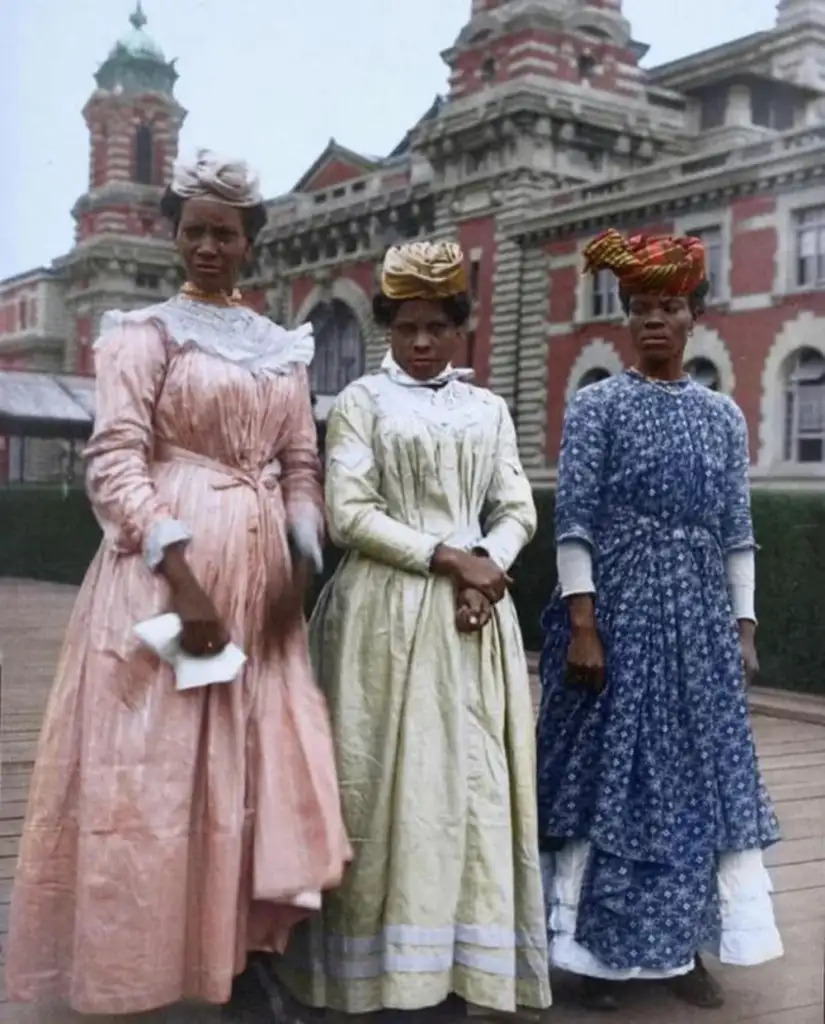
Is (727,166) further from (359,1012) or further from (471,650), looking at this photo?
(359,1012)

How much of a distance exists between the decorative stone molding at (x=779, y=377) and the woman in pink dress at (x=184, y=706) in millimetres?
2273

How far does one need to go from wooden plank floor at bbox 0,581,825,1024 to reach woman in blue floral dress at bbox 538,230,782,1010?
7 cm

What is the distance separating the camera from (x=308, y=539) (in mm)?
2551

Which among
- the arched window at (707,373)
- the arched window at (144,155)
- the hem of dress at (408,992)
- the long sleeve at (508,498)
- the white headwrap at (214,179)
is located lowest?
the hem of dress at (408,992)

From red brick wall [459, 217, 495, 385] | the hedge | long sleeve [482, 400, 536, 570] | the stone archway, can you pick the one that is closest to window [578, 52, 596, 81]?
red brick wall [459, 217, 495, 385]

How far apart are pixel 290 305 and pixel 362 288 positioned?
0.21 metres

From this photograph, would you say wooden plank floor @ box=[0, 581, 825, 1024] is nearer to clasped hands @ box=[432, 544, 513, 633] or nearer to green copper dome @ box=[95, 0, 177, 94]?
clasped hands @ box=[432, 544, 513, 633]

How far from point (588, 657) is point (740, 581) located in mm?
409

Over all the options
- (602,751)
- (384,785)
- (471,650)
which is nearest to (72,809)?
(384,785)

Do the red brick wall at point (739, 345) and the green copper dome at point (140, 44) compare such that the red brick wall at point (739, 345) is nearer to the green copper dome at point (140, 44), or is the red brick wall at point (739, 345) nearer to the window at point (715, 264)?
the window at point (715, 264)

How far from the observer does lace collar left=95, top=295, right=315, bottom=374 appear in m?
2.46

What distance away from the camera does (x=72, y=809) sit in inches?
93.9

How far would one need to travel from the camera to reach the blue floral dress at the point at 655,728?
269cm

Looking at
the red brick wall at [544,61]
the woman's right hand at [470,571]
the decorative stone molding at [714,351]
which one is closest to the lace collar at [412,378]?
the woman's right hand at [470,571]
